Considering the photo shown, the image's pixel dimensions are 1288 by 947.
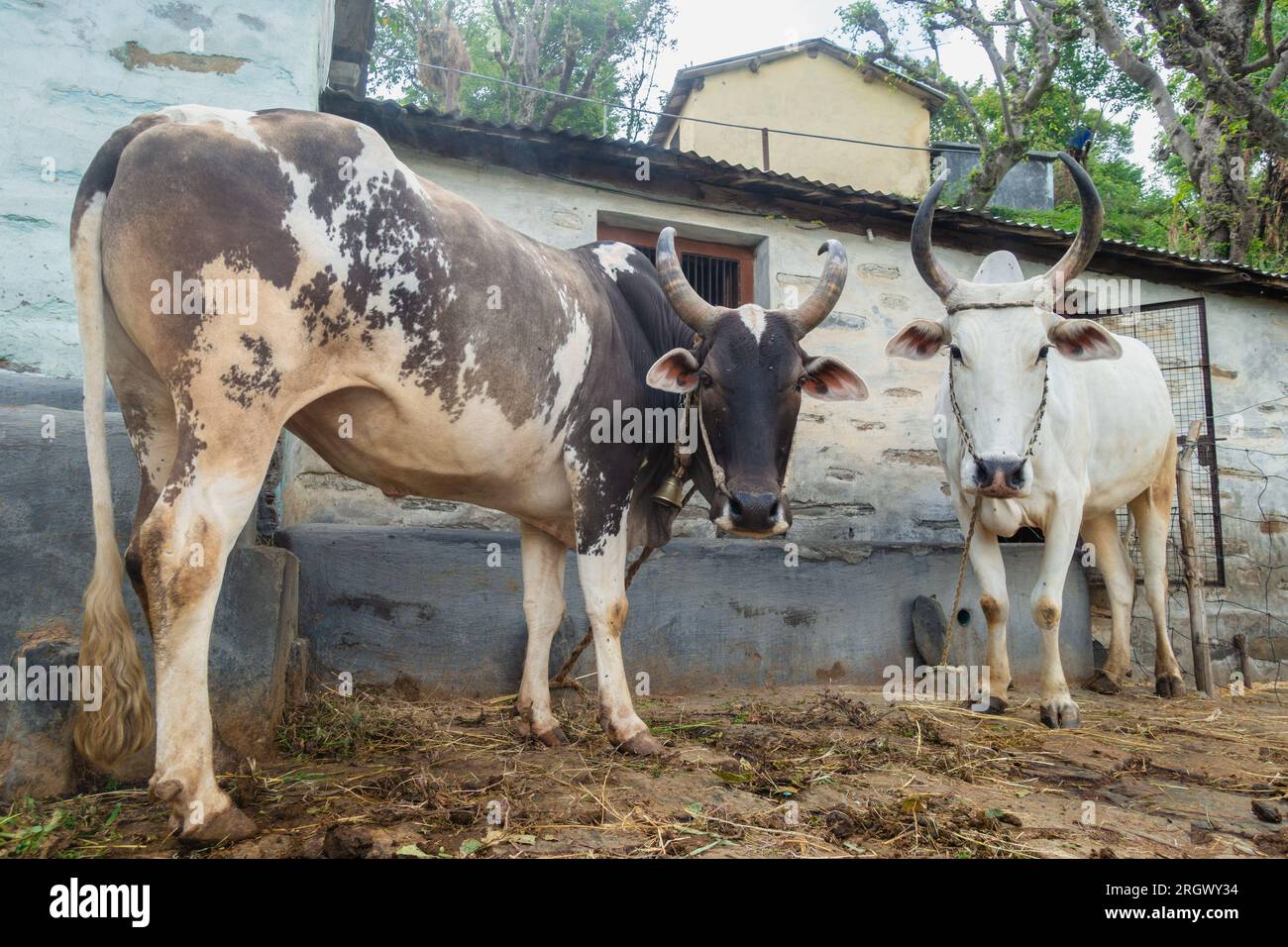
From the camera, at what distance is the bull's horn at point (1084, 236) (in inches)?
182

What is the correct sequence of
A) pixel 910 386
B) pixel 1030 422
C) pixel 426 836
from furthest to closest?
pixel 910 386 < pixel 1030 422 < pixel 426 836

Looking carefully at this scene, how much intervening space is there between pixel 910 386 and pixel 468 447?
5184mm

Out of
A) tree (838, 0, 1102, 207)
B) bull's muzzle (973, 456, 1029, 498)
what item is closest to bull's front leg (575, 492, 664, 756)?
bull's muzzle (973, 456, 1029, 498)

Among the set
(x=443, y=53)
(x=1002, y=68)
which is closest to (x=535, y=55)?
(x=443, y=53)

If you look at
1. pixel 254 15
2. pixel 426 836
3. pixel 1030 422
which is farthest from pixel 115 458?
pixel 1030 422

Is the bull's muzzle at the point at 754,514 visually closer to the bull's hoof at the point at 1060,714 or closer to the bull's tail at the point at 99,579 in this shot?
the bull's tail at the point at 99,579

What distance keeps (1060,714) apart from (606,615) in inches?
107

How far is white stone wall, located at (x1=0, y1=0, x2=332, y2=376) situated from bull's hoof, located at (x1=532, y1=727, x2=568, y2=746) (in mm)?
3207

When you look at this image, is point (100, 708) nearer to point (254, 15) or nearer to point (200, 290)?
point (200, 290)

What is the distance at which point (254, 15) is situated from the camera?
17.5ft

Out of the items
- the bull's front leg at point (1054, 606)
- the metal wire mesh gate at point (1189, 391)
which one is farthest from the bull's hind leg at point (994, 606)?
the metal wire mesh gate at point (1189, 391)

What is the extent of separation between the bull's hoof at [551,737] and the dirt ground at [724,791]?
8 centimetres

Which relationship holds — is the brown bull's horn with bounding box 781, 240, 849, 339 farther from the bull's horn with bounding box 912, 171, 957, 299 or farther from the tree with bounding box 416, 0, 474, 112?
the tree with bounding box 416, 0, 474, 112

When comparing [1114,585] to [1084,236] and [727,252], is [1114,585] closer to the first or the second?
[1084,236]
